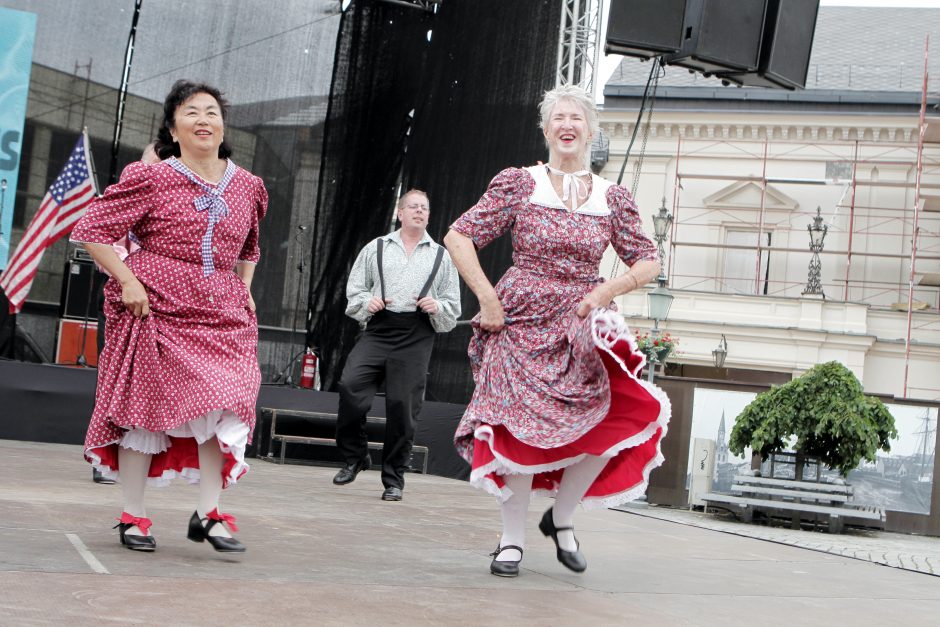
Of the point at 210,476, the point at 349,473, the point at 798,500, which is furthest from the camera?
the point at 798,500

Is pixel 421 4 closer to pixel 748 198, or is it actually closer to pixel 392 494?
pixel 392 494

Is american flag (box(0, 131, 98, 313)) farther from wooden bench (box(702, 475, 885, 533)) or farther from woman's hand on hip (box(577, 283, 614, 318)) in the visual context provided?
woman's hand on hip (box(577, 283, 614, 318))

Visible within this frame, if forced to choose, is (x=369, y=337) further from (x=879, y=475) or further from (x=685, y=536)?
(x=879, y=475)

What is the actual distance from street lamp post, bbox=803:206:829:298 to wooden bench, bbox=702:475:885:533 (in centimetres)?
2001

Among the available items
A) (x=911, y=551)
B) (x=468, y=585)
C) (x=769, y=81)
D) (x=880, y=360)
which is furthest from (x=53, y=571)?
(x=880, y=360)

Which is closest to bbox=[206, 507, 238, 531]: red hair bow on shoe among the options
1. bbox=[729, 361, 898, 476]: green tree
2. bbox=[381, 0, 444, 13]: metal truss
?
bbox=[729, 361, 898, 476]: green tree

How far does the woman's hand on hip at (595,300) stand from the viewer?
4.03 meters

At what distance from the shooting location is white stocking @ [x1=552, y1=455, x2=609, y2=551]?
13.7 feet

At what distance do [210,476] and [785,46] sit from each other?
717 cm

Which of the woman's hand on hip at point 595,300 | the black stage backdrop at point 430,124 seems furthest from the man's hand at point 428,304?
the black stage backdrop at point 430,124

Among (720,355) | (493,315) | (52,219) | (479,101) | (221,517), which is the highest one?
(479,101)

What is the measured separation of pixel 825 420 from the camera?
9.59 metres

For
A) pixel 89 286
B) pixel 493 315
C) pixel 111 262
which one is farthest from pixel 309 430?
pixel 111 262

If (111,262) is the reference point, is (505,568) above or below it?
below
